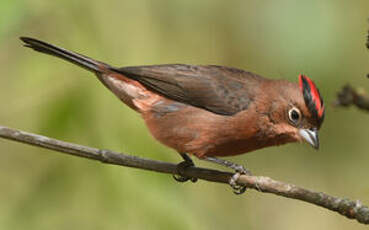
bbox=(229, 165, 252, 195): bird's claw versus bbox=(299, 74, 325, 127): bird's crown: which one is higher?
bbox=(299, 74, 325, 127): bird's crown

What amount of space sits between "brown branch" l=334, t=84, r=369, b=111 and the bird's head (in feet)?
9.64

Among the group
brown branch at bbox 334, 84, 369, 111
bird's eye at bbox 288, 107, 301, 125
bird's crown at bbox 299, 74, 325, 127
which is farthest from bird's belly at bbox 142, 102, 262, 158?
brown branch at bbox 334, 84, 369, 111

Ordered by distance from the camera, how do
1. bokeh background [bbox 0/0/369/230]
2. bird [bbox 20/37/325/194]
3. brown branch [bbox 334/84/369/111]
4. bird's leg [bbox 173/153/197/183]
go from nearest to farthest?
brown branch [bbox 334/84/369/111], bokeh background [bbox 0/0/369/230], bird's leg [bbox 173/153/197/183], bird [bbox 20/37/325/194]

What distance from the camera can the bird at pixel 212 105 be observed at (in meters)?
4.88

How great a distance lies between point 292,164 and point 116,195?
136 inches

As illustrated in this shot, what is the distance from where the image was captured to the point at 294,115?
16.3ft

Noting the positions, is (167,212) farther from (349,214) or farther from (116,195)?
(349,214)

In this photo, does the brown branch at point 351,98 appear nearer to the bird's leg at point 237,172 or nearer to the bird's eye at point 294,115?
the bird's leg at point 237,172

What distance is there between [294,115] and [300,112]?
0.20 ft

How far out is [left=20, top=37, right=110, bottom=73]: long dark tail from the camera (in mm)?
4750

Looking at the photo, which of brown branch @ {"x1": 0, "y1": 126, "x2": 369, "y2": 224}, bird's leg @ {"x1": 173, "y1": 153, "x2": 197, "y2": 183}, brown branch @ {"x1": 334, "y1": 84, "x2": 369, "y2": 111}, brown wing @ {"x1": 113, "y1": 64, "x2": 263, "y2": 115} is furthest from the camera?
brown wing @ {"x1": 113, "y1": 64, "x2": 263, "y2": 115}

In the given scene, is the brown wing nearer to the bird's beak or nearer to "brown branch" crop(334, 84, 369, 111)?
the bird's beak

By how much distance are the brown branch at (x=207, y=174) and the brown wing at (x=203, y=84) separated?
0.91 m

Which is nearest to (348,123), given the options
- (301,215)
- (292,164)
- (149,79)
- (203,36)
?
(292,164)
